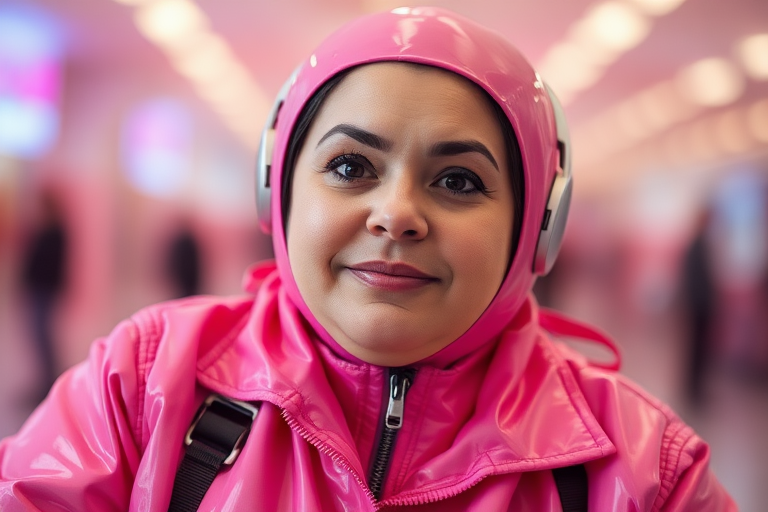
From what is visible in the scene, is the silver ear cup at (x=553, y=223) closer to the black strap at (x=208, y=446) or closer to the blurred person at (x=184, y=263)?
the black strap at (x=208, y=446)

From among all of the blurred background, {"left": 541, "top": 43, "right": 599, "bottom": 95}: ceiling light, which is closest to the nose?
the blurred background

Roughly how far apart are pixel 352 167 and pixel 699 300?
4387mm

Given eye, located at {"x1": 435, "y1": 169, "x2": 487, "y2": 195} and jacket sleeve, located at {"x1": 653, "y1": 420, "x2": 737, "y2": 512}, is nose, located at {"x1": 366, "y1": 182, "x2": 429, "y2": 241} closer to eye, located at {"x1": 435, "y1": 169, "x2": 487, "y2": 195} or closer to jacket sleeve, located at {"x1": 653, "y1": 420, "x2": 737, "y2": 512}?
eye, located at {"x1": 435, "y1": 169, "x2": 487, "y2": 195}

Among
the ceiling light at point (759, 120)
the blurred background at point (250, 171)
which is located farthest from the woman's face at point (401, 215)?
the ceiling light at point (759, 120)

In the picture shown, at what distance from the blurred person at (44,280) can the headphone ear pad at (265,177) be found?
339 cm

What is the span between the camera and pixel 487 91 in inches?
41.9

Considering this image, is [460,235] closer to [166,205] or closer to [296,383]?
[296,383]

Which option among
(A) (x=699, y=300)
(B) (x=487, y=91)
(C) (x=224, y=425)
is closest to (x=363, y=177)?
(B) (x=487, y=91)

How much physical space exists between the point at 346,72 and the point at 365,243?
0.30m

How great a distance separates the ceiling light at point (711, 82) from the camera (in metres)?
4.77

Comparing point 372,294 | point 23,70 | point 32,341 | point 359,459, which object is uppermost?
A: point 23,70

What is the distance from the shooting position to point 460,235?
1.01 m

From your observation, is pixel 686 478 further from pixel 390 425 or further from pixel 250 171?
pixel 250 171

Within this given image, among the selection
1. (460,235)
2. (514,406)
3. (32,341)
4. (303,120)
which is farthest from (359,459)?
(32,341)
